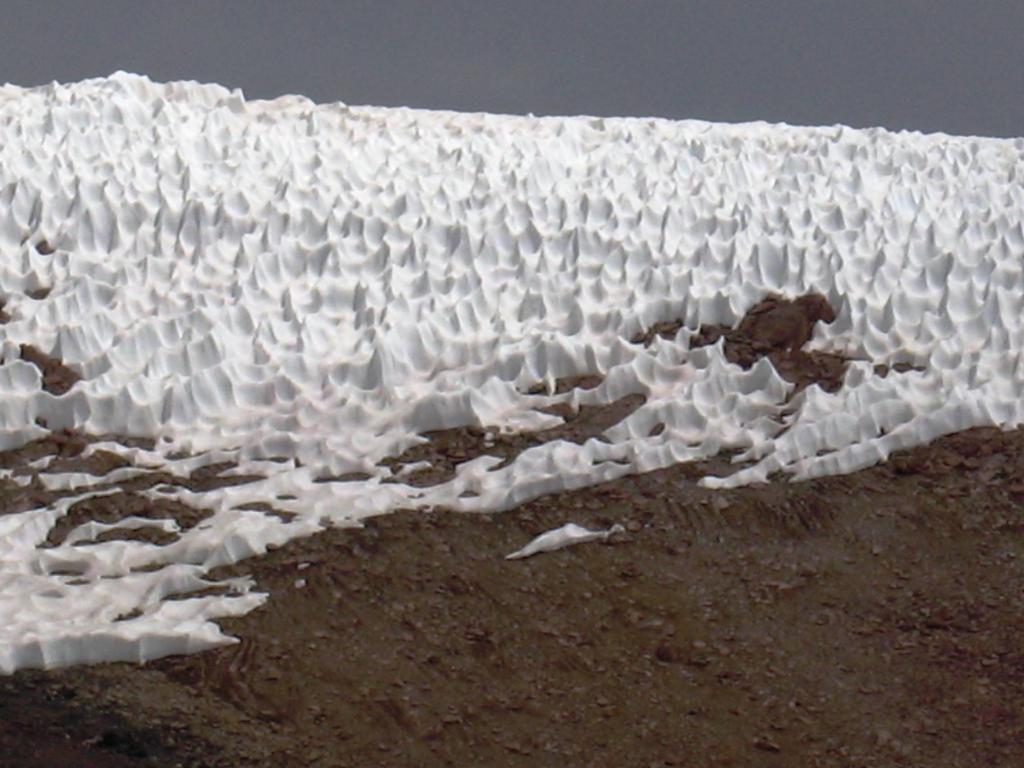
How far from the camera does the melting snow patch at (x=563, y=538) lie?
7.98 metres

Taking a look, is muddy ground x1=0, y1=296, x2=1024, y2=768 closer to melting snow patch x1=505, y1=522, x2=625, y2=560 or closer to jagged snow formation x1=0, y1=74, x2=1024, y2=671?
melting snow patch x1=505, y1=522, x2=625, y2=560

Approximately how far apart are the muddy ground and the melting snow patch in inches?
3.3

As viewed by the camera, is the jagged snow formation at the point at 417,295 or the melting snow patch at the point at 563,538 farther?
the jagged snow formation at the point at 417,295

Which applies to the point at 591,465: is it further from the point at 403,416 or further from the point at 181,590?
the point at 181,590

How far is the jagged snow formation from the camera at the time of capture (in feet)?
27.8

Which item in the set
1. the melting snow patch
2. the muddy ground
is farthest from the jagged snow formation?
the melting snow patch

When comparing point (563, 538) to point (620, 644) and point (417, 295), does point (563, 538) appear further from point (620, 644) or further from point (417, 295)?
point (417, 295)

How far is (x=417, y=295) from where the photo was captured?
1045 cm

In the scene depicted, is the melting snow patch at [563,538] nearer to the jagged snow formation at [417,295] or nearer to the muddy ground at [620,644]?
the muddy ground at [620,644]

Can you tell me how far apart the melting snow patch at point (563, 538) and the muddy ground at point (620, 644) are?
83 millimetres

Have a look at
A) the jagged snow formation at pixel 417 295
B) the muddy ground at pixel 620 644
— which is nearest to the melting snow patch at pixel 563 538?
the muddy ground at pixel 620 644

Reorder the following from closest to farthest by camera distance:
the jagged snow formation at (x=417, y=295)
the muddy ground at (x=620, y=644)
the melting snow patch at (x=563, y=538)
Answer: the muddy ground at (x=620, y=644), the melting snow patch at (x=563, y=538), the jagged snow formation at (x=417, y=295)

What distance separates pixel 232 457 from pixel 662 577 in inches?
104

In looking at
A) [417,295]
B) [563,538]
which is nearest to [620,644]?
[563,538]
